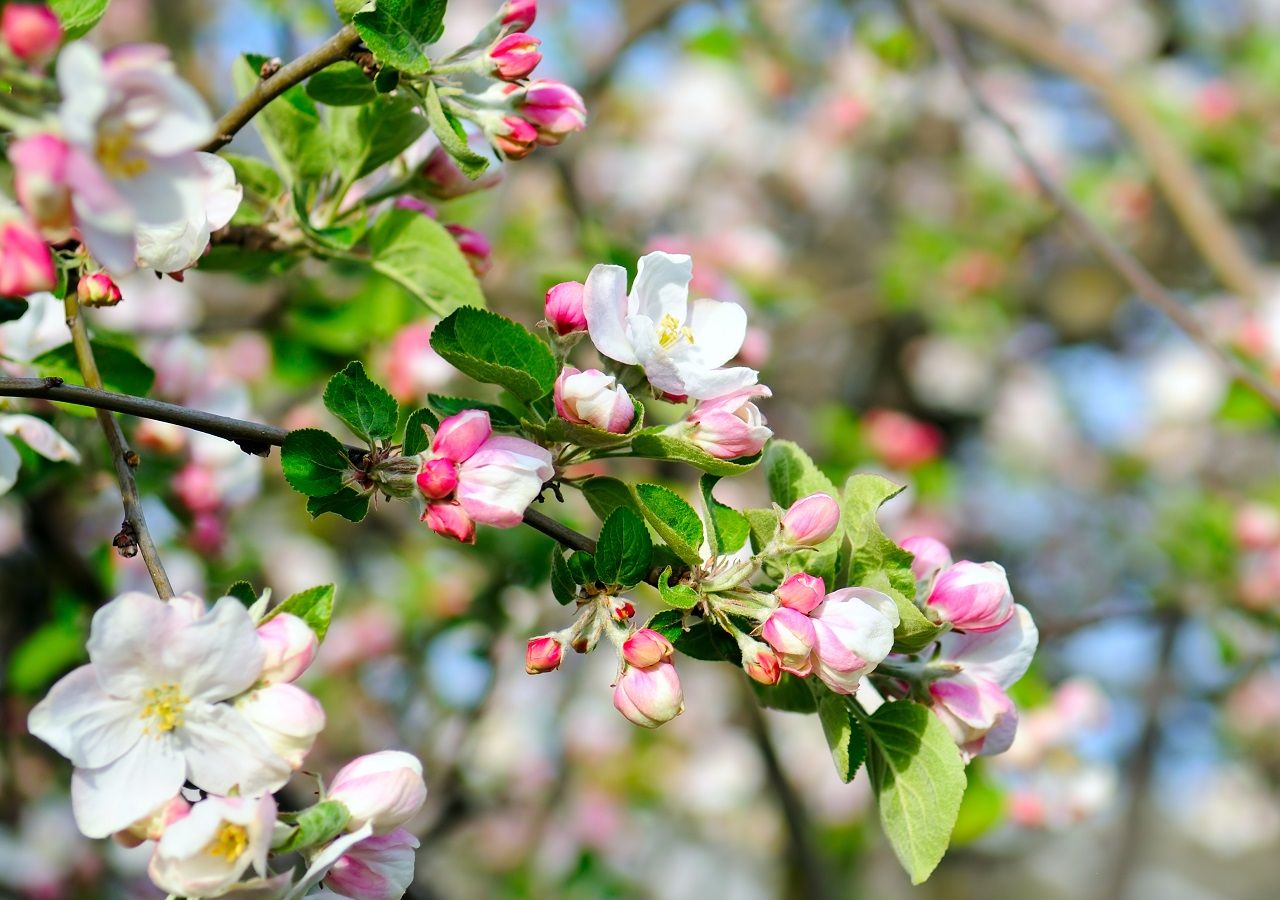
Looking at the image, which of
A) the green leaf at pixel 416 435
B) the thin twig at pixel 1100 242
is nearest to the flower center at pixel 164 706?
the green leaf at pixel 416 435

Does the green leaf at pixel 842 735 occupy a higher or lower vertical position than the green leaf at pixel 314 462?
lower

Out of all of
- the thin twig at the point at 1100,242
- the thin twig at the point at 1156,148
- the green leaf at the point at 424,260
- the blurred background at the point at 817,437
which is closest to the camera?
the green leaf at the point at 424,260

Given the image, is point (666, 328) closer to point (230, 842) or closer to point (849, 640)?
point (849, 640)

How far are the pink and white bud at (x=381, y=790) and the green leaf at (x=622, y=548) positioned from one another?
17cm

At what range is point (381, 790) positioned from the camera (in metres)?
0.72

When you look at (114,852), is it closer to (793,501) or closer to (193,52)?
(193,52)

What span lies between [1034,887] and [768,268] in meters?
5.37

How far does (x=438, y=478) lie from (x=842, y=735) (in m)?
0.32

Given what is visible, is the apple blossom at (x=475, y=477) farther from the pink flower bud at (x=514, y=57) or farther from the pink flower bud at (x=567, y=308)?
the pink flower bud at (x=514, y=57)

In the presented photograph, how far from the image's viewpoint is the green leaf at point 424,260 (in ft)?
3.13

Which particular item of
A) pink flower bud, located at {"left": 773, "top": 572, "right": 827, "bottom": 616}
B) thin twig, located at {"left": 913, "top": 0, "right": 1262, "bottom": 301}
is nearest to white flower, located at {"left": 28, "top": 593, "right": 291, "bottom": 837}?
pink flower bud, located at {"left": 773, "top": 572, "right": 827, "bottom": 616}

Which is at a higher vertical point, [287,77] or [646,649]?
[287,77]

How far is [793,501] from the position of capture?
85 cm

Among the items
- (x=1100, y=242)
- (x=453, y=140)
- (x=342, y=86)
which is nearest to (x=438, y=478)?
(x=453, y=140)
